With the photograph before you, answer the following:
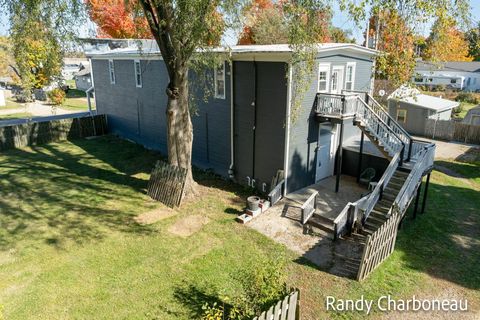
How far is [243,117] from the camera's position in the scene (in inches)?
594

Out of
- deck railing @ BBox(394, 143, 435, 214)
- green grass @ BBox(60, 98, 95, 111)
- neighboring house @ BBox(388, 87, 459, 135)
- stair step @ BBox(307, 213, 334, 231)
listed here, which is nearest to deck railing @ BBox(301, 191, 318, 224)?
stair step @ BBox(307, 213, 334, 231)

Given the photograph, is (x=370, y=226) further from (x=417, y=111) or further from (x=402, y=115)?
(x=402, y=115)

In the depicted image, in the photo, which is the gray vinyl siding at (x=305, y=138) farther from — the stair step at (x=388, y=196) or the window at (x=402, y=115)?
the window at (x=402, y=115)

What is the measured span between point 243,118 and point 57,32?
773cm

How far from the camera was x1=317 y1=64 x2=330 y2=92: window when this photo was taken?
1430 centimetres

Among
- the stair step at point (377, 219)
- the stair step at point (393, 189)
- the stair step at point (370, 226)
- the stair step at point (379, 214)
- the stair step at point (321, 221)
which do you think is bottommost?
the stair step at point (321, 221)

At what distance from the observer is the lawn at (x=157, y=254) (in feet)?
27.5

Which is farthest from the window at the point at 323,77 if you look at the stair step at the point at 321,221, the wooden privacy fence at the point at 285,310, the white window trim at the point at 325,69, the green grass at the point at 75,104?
the green grass at the point at 75,104

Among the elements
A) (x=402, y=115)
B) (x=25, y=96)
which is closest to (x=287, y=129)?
(x=25, y=96)

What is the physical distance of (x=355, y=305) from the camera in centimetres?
830

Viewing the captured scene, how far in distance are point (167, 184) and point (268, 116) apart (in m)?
5.08

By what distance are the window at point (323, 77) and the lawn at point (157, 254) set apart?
236 inches

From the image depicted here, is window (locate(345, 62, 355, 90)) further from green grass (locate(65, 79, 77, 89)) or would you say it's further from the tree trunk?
green grass (locate(65, 79, 77, 89))

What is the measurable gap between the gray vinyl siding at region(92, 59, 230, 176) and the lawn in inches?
80.2
